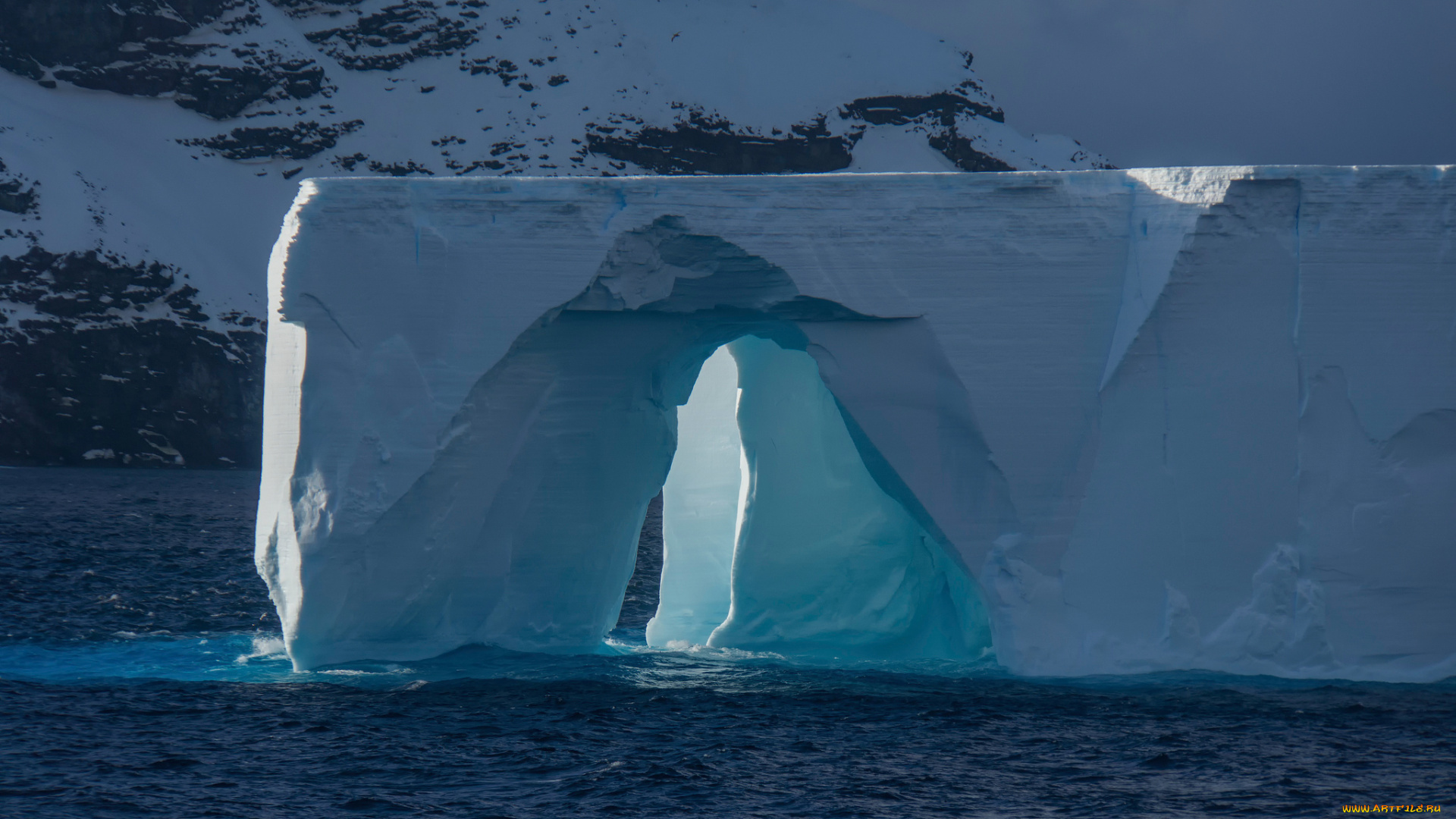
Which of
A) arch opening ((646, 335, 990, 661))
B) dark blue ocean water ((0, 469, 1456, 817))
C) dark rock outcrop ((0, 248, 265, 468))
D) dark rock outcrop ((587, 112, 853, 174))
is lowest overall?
dark blue ocean water ((0, 469, 1456, 817))

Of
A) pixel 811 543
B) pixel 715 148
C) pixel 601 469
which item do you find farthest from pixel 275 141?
pixel 601 469

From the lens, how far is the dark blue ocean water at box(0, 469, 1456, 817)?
7574mm

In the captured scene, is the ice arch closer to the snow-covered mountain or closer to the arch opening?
the arch opening

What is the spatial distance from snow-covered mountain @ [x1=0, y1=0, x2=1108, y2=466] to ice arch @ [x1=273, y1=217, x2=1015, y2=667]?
45.3 m

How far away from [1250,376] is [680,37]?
82790 mm

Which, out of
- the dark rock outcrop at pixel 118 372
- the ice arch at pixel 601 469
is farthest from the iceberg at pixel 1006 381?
the dark rock outcrop at pixel 118 372

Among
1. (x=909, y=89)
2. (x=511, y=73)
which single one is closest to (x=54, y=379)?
(x=511, y=73)

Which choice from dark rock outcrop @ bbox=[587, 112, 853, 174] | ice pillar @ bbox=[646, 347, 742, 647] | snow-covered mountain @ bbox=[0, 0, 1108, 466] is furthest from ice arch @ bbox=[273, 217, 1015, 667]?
dark rock outcrop @ bbox=[587, 112, 853, 174]

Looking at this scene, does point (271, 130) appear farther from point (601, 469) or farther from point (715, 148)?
point (601, 469)

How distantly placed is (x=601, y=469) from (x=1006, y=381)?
3.65 m

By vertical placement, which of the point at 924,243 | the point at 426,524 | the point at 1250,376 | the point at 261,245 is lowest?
the point at 426,524

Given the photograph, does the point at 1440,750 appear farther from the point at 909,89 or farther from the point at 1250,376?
the point at 909,89

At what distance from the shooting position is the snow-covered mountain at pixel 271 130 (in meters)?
53.0

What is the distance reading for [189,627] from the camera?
14.1 m
